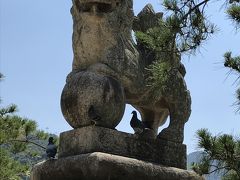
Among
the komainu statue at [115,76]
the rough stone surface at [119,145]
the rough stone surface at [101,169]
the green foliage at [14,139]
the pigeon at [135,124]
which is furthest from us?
the green foliage at [14,139]

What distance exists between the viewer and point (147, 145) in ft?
14.9

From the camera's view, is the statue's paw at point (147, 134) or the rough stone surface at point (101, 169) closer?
the rough stone surface at point (101, 169)

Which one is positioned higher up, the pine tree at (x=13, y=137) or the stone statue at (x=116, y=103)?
the pine tree at (x=13, y=137)

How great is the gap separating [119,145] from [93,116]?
0.33 m

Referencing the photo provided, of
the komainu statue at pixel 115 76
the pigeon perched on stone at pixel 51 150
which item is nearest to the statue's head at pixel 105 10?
the komainu statue at pixel 115 76

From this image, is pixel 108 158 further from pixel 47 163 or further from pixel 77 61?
pixel 77 61

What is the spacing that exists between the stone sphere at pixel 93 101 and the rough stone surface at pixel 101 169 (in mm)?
325

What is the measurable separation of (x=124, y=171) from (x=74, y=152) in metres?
0.46

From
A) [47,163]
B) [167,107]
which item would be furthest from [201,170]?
[47,163]

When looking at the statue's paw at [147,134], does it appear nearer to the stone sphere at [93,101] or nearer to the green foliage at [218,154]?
the stone sphere at [93,101]

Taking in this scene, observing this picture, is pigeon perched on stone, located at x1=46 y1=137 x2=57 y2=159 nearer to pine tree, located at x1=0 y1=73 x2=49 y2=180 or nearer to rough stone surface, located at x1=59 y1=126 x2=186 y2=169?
rough stone surface, located at x1=59 y1=126 x2=186 y2=169

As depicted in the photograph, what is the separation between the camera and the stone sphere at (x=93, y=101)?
427cm

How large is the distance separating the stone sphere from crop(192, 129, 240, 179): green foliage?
1.08m

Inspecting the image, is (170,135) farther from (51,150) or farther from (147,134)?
(51,150)
